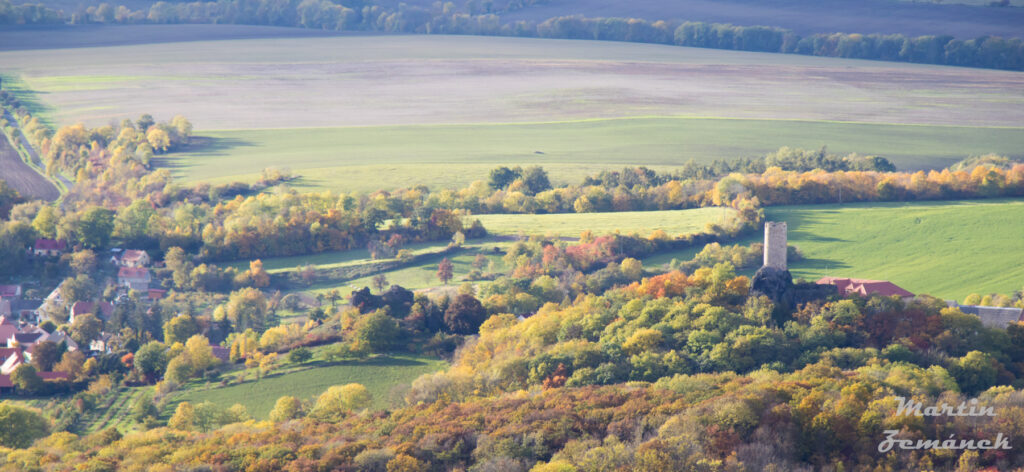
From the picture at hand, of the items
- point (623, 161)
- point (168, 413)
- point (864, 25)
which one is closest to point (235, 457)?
point (168, 413)

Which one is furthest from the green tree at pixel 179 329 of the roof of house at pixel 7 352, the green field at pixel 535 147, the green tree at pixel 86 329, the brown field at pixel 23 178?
the brown field at pixel 23 178

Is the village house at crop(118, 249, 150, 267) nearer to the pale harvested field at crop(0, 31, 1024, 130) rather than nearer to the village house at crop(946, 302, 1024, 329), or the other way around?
the pale harvested field at crop(0, 31, 1024, 130)

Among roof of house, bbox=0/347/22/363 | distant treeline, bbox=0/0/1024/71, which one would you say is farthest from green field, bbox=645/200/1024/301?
distant treeline, bbox=0/0/1024/71

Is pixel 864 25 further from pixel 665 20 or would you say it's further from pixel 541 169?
pixel 541 169

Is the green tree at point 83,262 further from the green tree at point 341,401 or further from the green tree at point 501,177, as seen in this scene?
the green tree at point 341,401

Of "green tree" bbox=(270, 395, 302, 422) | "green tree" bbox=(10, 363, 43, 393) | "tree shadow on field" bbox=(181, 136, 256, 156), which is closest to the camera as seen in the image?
"green tree" bbox=(270, 395, 302, 422)

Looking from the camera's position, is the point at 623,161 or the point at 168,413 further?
the point at 623,161
